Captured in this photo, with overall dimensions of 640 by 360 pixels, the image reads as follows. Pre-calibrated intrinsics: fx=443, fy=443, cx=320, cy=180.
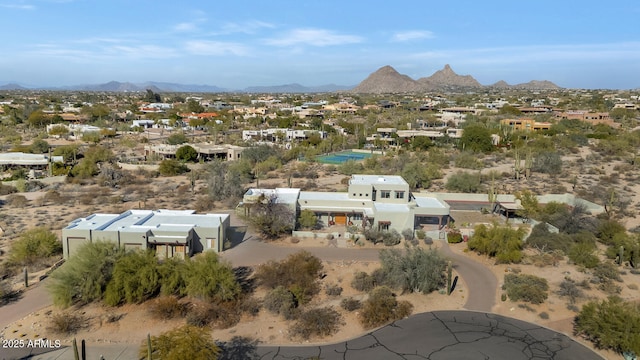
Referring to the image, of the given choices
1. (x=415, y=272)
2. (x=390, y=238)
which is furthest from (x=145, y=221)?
(x=415, y=272)

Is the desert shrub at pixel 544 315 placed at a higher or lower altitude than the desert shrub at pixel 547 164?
lower

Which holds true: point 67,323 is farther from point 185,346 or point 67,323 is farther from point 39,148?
point 39,148

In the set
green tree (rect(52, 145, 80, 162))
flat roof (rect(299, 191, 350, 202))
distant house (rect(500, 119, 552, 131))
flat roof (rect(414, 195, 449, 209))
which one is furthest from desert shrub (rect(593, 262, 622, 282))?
distant house (rect(500, 119, 552, 131))

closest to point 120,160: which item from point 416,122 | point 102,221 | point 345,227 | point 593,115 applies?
point 102,221

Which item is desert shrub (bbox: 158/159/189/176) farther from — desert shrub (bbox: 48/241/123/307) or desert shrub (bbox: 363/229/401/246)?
desert shrub (bbox: 48/241/123/307)

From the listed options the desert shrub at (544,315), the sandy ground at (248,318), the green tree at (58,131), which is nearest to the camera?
the sandy ground at (248,318)

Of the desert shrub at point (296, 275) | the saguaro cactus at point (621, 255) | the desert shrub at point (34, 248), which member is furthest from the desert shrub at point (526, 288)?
the desert shrub at point (34, 248)

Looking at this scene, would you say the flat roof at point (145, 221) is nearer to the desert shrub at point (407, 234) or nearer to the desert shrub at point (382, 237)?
the desert shrub at point (382, 237)
